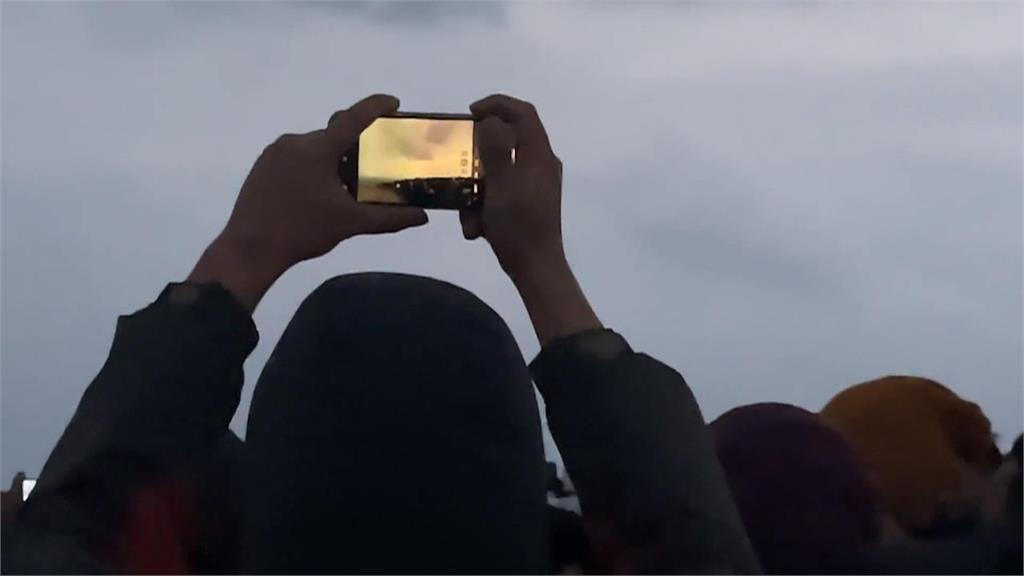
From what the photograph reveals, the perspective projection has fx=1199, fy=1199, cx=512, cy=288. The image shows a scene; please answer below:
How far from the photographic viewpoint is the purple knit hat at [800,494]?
85 cm

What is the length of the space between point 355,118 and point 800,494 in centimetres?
46

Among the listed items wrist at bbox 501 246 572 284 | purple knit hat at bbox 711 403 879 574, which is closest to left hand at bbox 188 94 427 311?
wrist at bbox 501 246 572 284

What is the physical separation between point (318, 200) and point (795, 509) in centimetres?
43

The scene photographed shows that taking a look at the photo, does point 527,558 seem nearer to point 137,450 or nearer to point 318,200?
point 137,450

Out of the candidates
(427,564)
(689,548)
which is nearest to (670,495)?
(689,548)

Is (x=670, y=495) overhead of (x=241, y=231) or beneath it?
beneath

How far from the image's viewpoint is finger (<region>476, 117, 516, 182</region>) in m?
0.99

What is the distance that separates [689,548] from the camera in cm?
72

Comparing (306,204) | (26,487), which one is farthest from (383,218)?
(26,487)

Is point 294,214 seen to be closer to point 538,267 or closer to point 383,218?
point 383,218

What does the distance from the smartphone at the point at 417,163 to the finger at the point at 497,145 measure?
28 mm

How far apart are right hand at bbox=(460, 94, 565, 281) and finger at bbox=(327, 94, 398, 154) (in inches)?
3.2

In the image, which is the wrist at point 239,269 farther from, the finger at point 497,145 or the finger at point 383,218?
the finger at point 497,145

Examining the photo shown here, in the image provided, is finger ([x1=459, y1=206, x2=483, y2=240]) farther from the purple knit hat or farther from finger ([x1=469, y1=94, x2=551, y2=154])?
the purple knit hat
